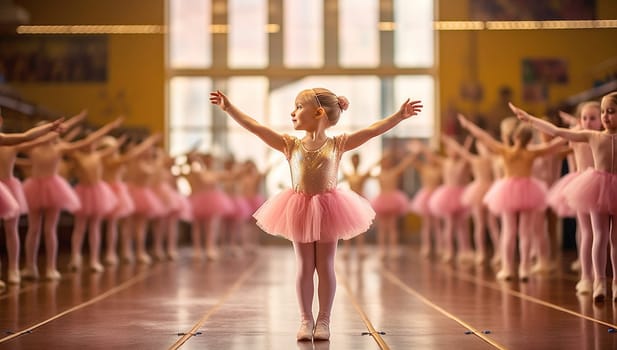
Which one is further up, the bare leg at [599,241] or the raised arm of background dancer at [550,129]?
the raised arm of background dancer at [550,129]

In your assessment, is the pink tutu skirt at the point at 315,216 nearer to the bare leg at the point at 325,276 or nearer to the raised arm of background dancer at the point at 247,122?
the bare leg at the point at 325,276

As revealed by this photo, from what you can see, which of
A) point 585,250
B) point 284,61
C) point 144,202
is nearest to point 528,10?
point 284,61

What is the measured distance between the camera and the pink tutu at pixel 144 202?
11.0 meters

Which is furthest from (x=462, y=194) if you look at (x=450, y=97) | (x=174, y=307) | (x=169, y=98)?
(x=169, y=98)

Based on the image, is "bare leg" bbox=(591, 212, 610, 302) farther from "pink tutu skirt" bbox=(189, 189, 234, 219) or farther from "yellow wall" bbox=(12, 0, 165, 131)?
"yellow wall" bbox=(12, 0, 165, 131)

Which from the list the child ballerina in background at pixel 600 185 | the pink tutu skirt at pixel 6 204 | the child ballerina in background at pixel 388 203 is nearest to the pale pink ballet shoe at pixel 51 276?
the pink tutu skirt at pixel 6 204

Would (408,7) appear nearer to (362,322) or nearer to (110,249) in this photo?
(110,249)

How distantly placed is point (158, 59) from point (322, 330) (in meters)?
16.7

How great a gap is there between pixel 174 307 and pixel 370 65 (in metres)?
15.2

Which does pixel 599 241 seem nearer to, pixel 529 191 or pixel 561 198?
pixel 561 198

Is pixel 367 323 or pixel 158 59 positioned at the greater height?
pixel 158 59

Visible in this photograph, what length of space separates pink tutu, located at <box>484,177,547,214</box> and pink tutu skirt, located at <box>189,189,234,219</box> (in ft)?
16.0

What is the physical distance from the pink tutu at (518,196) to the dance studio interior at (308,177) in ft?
0.08

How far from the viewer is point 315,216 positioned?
14.5 ft
